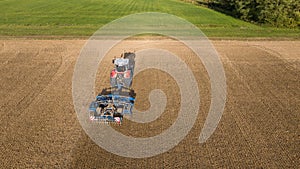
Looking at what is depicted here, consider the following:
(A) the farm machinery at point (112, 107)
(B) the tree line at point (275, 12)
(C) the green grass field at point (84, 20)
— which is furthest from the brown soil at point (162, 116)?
(B) the tree line at point (275, 12)

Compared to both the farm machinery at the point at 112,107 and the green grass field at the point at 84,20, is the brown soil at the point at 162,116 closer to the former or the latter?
the farm machinery at the point at 112,107

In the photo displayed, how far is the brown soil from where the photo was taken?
1141 cm

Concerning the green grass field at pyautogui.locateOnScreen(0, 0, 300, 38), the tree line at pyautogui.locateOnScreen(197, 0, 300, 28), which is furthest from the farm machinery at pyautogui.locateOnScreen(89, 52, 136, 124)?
the tree line at pyautogui.locateOnScreen(197, 0, 300, 28)

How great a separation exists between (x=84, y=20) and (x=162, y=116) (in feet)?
90.1

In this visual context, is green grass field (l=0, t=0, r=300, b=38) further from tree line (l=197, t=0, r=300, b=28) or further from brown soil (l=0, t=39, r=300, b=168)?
brown soil (l=0, t=39, r=300, b=168)

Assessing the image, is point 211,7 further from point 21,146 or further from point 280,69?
point 21,146

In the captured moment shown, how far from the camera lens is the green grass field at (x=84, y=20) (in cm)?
3194

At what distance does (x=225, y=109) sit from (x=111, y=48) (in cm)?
1411

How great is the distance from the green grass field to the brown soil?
8015 millimetres

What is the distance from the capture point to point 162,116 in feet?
47.7

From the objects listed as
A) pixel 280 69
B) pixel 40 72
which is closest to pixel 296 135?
pixel 280 69

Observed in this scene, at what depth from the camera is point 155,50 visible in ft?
83.0

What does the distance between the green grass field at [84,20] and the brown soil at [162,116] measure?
8015 mm

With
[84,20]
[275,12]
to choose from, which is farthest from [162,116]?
[275,12]
